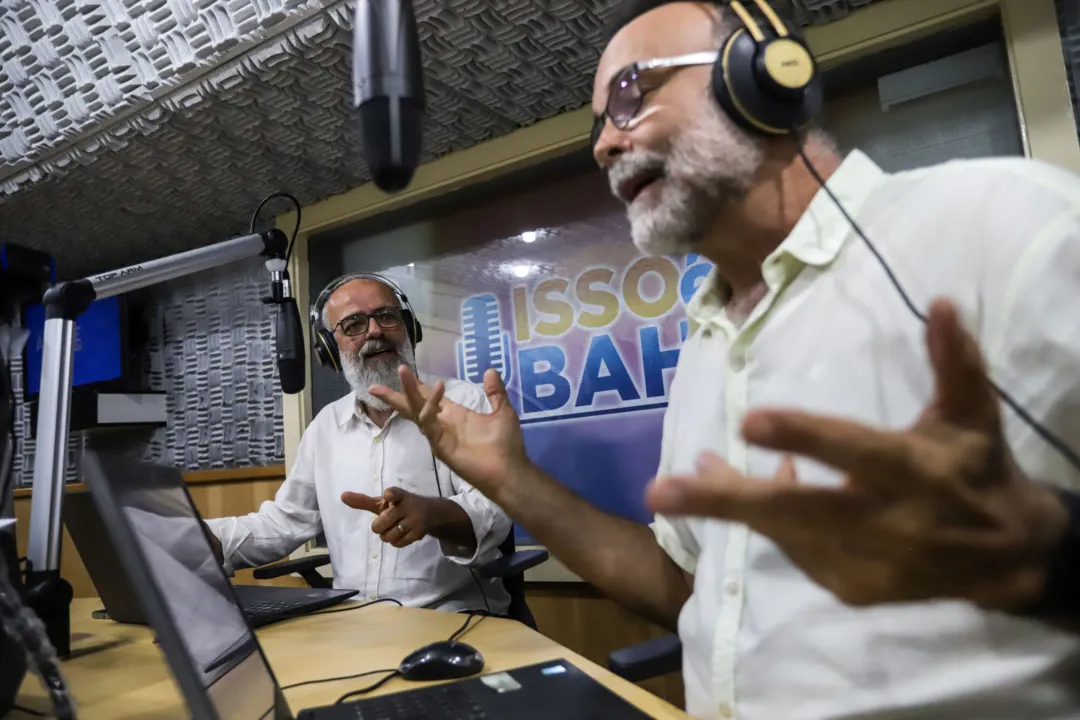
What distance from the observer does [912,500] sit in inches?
13.2

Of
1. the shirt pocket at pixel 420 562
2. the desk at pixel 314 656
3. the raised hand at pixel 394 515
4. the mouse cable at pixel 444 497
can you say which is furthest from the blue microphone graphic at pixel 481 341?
the desk at pixel 314 656

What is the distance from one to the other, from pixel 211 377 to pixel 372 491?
4.39 ft

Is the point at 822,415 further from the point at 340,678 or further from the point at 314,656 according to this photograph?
the point at 314,656

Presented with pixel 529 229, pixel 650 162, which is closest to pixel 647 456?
pixel 529 229

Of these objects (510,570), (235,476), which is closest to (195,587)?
(510,570)

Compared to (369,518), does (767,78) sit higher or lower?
higher

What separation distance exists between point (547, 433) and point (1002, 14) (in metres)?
1.40

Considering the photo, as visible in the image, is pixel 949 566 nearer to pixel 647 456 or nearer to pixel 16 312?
pixel 16 312

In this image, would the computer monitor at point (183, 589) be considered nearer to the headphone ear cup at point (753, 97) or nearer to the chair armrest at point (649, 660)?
the chair armrest at point (649, 660)

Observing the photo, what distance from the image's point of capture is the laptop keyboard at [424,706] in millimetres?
623

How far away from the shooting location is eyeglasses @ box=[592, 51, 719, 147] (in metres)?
0.86

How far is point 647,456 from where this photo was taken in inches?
68.8

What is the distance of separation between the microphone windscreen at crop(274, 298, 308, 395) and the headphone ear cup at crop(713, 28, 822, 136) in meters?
0.80

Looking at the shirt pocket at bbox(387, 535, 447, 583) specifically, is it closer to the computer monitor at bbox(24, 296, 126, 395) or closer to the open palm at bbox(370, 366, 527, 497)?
the open palm at bbox(370, 366, 527, 497)
